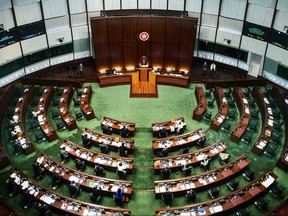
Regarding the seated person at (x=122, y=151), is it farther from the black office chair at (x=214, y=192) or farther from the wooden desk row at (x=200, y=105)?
the wooden desk row at (x=200, y=105)

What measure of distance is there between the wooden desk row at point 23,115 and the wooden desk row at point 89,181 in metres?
2.13

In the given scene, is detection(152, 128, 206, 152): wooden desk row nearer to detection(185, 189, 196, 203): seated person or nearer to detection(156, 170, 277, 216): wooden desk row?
detection(185, 189, 196, 203): seated person

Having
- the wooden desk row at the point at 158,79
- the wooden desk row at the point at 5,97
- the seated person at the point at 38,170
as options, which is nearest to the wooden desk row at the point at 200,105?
the wooden desk row at the point at 158,79

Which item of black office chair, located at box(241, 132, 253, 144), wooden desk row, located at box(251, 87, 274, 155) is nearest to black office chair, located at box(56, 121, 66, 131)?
black office chair, located at box(241, 132, 253, 144)

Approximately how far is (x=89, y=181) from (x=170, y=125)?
20.0 feet

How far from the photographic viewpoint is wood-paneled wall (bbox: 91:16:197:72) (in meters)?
22.0

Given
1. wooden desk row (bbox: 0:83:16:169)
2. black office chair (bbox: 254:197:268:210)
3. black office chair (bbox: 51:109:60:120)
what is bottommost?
black office chair (bbox: 254:197:268:210)

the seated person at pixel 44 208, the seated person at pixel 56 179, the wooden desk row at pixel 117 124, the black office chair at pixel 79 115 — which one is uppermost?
the black office chair at pixel 79 115

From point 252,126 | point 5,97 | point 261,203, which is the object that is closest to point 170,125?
point 252,126

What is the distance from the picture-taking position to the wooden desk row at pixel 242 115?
17938mm

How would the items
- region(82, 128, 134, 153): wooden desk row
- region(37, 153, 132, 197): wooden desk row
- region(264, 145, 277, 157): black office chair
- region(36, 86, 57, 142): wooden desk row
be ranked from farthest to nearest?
region(36, 86, 57, 142): wooden desk row
region(82, 128, 134, 153): wooden desk row
region(264, 145, 277, 157): black office chair
region(37, 153, 132, 197): wooden desk row

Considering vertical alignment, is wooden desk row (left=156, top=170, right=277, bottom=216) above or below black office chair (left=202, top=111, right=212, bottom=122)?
below

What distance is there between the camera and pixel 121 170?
15.5m

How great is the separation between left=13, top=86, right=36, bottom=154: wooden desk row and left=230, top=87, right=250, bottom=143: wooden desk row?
11503 mm
